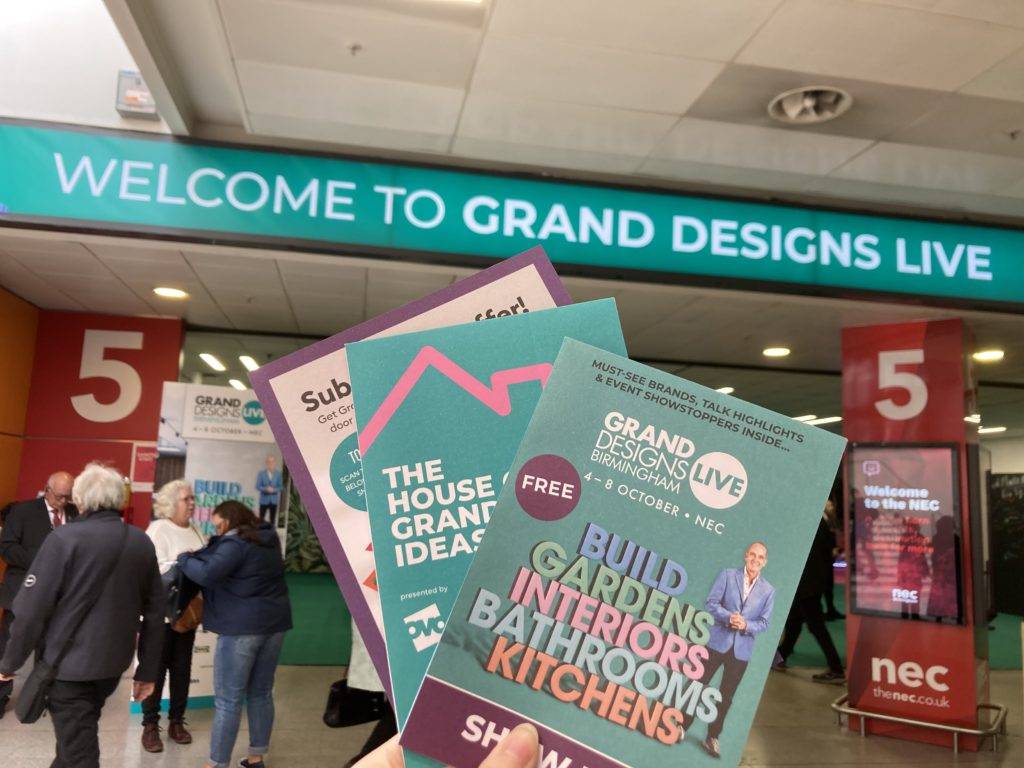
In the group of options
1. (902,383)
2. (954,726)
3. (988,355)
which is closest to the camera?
(954,726)

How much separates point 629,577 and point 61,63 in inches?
149

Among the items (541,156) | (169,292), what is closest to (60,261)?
(169,292)

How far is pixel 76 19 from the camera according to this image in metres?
3.92

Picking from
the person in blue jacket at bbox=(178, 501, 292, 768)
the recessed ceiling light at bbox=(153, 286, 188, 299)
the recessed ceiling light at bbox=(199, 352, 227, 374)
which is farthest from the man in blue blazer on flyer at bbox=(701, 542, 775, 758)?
the recessed ceiling light at bbox=(199, 352, 227, 374)

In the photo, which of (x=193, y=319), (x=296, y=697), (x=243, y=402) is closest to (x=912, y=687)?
(x=296, y=697)

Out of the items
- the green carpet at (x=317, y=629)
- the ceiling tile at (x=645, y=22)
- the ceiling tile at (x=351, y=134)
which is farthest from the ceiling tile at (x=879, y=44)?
the green carpet at (x=317, y=629)

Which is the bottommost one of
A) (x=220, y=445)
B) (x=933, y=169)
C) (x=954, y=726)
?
(x=954, y=726)

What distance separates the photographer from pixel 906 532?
5258 millimetres

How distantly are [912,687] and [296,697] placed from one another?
415 centimetres

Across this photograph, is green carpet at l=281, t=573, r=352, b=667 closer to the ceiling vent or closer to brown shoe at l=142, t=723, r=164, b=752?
brown shoe at l=142, t=723, r=164, b=752

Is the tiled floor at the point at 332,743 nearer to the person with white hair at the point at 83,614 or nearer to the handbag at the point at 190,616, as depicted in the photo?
the handbag at the point at 190,616

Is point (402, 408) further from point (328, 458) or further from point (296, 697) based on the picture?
point (296, 697)

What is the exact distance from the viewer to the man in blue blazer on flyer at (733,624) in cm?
68

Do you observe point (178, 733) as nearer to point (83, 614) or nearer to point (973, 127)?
point (83, 614)
